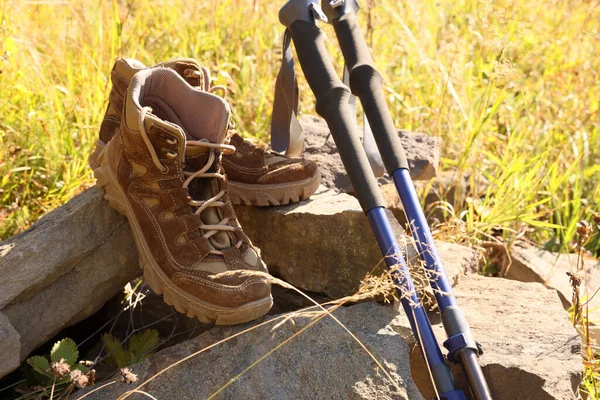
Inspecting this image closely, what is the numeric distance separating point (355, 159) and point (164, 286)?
29.3 inches

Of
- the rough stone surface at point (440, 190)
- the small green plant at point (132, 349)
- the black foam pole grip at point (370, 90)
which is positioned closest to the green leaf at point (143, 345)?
the small green plant at point (132, 349)

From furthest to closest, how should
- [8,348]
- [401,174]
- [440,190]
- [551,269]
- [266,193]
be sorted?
[440,190] < [551,269] < [266,193] < [401,174] < [8,348]

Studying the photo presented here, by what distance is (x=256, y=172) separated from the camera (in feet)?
9.32

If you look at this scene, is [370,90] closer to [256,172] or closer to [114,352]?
[256,172]

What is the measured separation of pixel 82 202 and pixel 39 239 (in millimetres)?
212

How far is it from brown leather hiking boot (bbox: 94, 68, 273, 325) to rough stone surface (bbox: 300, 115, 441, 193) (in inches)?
32.8

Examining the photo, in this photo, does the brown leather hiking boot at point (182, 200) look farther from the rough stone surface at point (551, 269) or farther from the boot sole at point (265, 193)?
the rough stone surface at point (551, 269)

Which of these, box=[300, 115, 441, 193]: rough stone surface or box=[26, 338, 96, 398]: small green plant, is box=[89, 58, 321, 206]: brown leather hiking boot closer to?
box=[300, 115, 441, 193]: rough stone surface

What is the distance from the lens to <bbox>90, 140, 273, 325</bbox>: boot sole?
2.33 meters

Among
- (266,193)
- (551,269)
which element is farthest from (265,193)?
(551,269)

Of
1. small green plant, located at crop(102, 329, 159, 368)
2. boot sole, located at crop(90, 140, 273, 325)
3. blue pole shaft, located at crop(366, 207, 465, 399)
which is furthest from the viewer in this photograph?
small green plant, located at crop(102, 329, 159, 368)

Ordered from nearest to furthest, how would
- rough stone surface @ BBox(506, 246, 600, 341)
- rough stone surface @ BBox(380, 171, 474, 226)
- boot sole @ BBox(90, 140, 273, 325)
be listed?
boot sole @ BBox(90, 140, 273, 325) → rough stone surface @ BBox(506, 246, 600, 341) → rough stone surface @ BBox(380, 171, 474, 226)

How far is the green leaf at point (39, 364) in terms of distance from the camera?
234cm

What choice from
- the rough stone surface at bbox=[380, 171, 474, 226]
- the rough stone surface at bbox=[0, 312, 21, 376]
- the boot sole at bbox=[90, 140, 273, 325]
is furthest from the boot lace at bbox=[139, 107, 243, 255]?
the rough stone surface at bbox=[380, 171, 474, 226]
